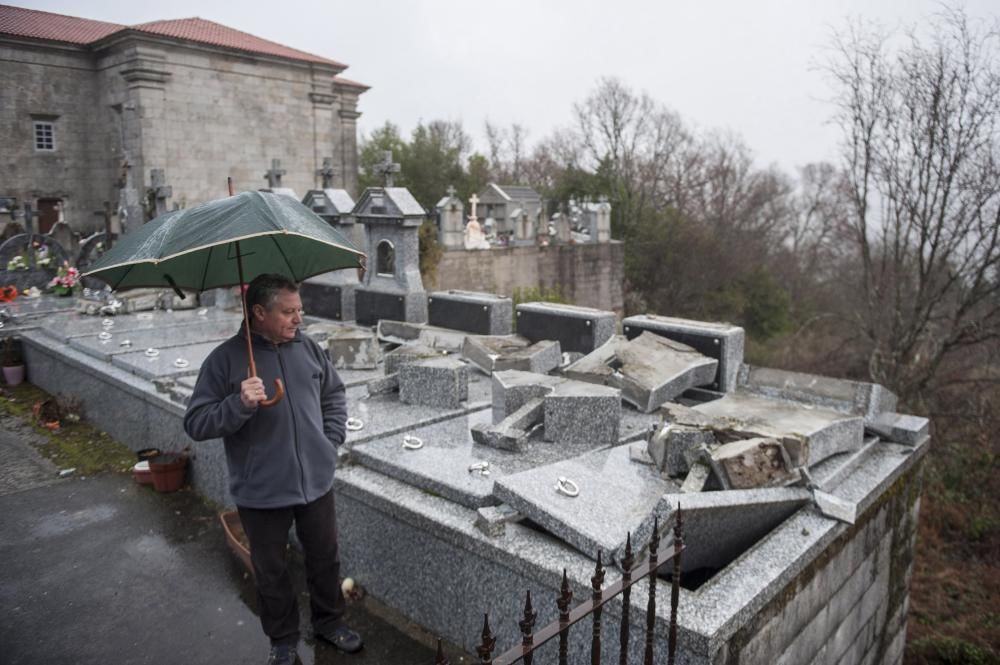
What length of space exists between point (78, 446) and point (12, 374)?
138 inches

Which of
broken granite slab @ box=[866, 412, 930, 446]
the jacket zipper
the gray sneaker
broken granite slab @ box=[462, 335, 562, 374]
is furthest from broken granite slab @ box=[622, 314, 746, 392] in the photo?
the gray sneaker

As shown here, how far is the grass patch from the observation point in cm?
691

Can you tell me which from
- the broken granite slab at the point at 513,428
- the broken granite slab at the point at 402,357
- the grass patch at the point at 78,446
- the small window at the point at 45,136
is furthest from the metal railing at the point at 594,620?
the small window at the point at 45,136

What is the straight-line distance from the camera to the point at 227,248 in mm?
3959

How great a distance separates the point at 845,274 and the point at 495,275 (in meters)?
10.7

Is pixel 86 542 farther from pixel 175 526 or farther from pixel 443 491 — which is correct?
pixel 443 491

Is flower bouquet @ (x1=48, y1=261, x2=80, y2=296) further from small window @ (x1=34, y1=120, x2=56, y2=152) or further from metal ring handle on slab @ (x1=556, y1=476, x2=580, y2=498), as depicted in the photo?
small window @ (x1=34, y1=120, x2=56, y2=152)

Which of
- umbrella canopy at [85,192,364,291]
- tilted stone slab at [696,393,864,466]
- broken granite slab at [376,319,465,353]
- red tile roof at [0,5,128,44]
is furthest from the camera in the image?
red tile roof at [0,5,128,44]

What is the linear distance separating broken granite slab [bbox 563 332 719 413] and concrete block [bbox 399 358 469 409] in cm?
104

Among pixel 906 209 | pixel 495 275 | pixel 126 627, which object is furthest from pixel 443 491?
pixel 495 275

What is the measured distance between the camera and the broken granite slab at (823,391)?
5.53 meters

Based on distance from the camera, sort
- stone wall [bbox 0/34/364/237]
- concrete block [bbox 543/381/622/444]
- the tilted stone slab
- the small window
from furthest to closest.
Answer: the small window
stone wall [bbox 0/34/364/237]
concrete block [bbox 543/381/622/444]
the tilted stone slab

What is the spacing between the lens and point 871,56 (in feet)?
41.6

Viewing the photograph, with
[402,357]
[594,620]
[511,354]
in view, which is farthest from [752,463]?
[402,357]
